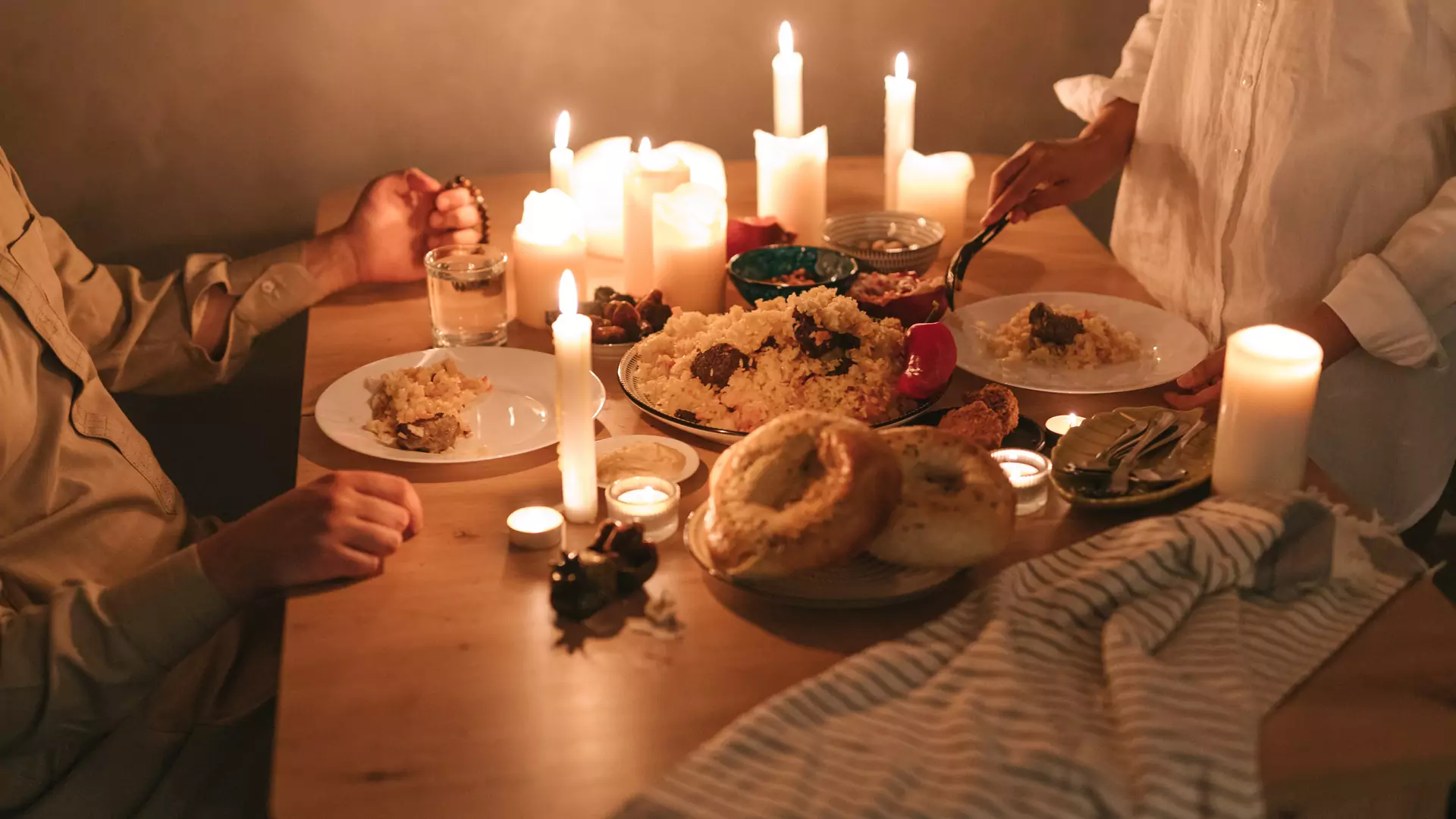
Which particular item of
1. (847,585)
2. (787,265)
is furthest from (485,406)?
(847,585)

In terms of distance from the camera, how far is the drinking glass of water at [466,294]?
155cm

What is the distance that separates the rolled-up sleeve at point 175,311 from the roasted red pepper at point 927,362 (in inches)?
34.8

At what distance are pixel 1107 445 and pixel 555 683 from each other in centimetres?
61

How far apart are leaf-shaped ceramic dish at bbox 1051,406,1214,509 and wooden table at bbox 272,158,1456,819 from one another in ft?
0.07

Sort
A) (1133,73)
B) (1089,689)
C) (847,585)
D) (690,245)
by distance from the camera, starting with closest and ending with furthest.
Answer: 1. (1089,689)
2. (847,585)
3. (690,245)
4. (1133,73)

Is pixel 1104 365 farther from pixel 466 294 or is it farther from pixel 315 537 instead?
pixel 315 537

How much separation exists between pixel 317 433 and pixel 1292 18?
1211 millimetres

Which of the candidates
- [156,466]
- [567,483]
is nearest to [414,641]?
[567,483]

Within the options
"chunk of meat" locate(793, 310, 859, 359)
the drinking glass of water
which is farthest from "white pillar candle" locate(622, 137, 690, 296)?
"chunk of meat" locate(793, 310, 859, 359)

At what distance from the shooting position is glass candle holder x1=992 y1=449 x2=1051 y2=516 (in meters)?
1.17

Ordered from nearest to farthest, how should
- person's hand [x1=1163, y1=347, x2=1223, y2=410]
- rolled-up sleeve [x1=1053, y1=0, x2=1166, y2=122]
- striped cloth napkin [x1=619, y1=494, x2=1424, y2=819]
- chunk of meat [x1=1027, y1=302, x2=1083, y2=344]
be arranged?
striped cloth napkin [x1=619, y1=494, x2=1424, y2=819] → person's hand [x1=1163, y1=347, x2=1223, y2=410] → chunk of meat [x1=1027, y1=302, x2=1083, y2=344] → rolled-up sleeve [x1=1053, y1=0, x2=1166, y2=122]

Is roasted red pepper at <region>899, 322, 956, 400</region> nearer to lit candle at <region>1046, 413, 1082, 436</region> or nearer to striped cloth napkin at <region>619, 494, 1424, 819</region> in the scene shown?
lit candle at <region>1046, 413, 1082, 436</region>

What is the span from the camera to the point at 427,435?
1.30 meters

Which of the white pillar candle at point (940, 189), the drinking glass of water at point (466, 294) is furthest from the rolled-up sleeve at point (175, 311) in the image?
the white pillar candle at point (940, 189)
